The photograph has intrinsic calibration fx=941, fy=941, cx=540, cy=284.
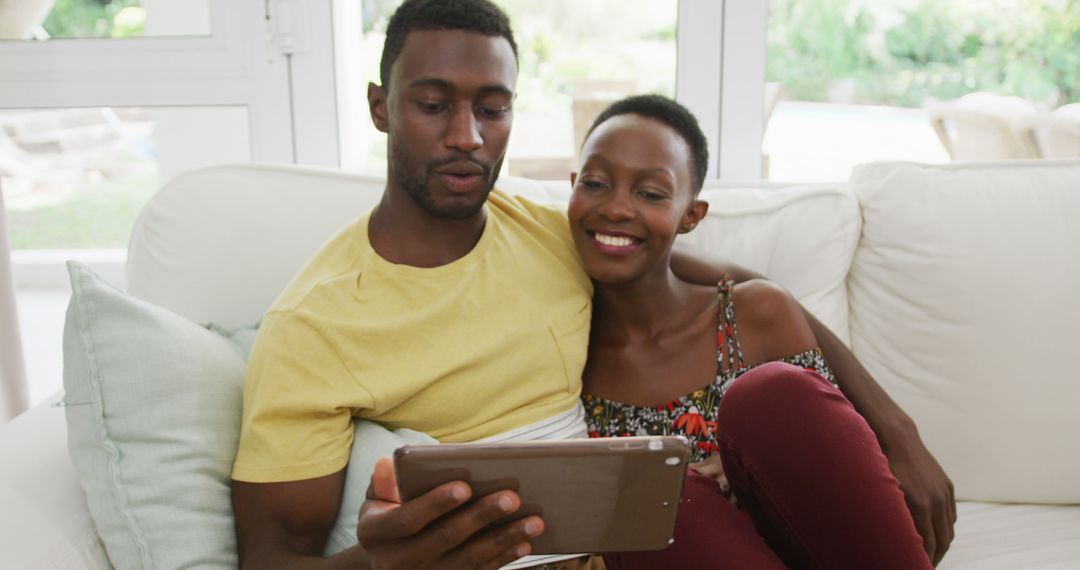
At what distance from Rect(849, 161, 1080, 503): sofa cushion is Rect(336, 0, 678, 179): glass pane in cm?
82

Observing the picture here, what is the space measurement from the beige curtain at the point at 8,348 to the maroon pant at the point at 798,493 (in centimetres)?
167

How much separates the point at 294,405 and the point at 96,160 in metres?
1.55

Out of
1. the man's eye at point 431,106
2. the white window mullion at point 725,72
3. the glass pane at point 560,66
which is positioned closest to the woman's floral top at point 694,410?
the man's eye at point 431,106

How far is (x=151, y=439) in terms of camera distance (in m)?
1.18

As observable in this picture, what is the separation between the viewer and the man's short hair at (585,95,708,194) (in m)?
1.46

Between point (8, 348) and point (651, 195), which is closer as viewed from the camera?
point (651, 195)

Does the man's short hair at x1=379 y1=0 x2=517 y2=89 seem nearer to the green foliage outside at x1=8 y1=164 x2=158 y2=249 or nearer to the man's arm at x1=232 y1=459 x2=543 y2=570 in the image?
the man's arm at x1=232 y1=459 x2=543 y2=570

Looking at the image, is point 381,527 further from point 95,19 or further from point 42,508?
point 95,19

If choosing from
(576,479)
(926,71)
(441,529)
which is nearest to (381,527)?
(441,529)

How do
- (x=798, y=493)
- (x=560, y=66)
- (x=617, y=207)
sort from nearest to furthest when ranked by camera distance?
(x=798, y=493), (x=617, y=207), (x=560, y=66)

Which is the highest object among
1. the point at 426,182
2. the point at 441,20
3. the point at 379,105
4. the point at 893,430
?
the point at 441,20

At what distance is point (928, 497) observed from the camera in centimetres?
128

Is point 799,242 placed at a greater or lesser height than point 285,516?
greater

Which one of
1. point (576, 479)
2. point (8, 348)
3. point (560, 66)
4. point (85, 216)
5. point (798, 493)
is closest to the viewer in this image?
point (576, 479)
